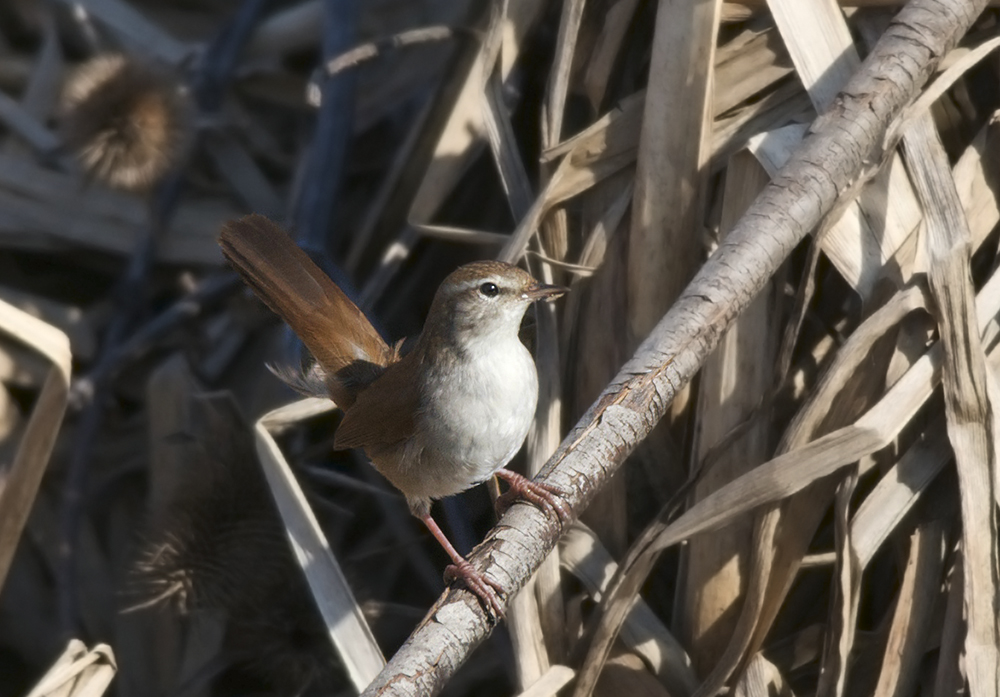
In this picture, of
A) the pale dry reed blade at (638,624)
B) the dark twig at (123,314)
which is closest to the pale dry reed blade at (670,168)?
the pale dry reed blade at (638,624)

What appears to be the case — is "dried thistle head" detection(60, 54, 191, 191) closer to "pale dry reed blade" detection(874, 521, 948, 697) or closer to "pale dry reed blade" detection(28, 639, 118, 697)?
"pale dry reed blade" detection(28, 639, 118, 697)

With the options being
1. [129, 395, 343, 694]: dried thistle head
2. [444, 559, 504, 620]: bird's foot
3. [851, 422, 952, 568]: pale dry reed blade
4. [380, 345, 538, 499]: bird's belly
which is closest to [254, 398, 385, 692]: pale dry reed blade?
[129, 395, 343, 694]: dried thistle head

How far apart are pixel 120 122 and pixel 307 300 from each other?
812 millimetres

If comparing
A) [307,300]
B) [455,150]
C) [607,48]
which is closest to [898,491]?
[607,48]

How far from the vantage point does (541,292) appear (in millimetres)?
2088

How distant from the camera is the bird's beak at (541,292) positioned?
2.08 metres

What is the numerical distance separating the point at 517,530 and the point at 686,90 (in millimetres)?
1017

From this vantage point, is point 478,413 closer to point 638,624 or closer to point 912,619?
point 638,624

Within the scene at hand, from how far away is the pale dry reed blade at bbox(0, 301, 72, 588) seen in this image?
2260 millimetres

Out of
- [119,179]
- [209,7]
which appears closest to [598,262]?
[119,179]

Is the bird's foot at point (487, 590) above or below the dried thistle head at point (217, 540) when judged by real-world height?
below

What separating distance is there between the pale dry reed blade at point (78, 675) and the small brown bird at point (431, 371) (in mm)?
637

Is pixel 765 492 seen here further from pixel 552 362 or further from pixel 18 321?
pixel 18 321

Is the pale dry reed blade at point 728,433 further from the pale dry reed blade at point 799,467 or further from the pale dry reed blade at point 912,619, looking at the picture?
the pale dry reed blade at point 912,619
